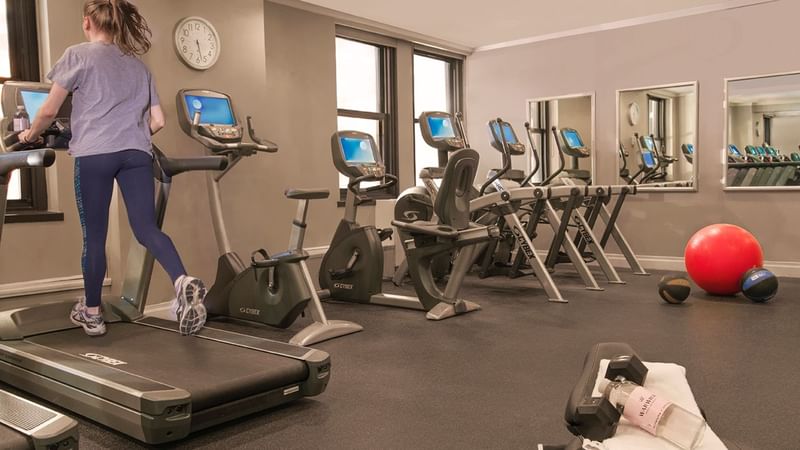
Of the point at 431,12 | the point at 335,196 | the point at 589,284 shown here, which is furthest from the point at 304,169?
the point at 589,284

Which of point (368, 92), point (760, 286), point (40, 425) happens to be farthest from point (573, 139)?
point (40, 425)

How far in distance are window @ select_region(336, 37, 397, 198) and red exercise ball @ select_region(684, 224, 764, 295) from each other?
3277 millimetres

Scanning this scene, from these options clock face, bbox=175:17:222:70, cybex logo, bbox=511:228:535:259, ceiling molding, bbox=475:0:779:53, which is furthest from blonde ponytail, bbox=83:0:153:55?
ceiling molding, bbox=475:0:779:53

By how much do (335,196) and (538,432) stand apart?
14.3 feet

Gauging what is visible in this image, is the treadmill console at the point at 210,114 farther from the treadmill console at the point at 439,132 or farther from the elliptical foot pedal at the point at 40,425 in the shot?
the elliptical foot pedal at the point at 40,425

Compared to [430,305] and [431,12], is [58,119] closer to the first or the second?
[430,305]

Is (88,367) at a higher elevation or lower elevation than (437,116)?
lower

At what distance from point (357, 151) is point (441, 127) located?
0.90 m

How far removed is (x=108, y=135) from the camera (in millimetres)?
2898

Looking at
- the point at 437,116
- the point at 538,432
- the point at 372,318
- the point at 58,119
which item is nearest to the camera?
the point at 538,432

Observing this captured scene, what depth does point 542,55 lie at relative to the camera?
298 inches

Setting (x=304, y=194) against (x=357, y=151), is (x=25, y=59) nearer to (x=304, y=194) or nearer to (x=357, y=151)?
(x=304, y=194)

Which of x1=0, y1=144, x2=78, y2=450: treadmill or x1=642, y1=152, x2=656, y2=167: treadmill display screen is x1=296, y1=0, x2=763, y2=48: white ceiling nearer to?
x1=642, y1=152, x2=656, y2=167: treadmill display screen

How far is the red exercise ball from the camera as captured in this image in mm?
5027
